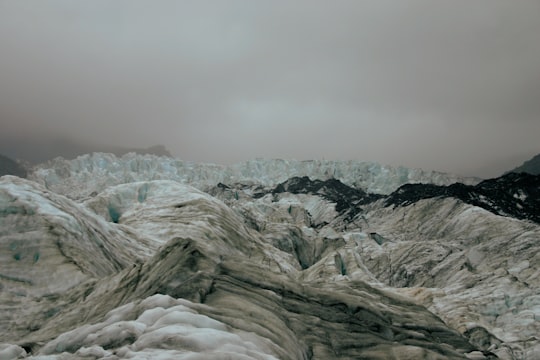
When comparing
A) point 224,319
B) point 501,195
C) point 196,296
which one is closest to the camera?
point 224,319

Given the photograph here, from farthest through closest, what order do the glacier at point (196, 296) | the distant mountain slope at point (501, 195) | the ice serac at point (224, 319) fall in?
the distant mountain slope at point (501, 195) → the glacier at point (196, 296) → the ice serac at point (224, 319)

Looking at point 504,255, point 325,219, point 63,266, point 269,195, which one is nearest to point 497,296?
point 504,255

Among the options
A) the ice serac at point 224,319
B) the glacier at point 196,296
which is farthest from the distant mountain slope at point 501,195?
the ice serac at point 224,319

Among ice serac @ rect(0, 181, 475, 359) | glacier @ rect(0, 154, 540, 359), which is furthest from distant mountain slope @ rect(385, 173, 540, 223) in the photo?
ice serac @ rect(0, 181, 475, 359)

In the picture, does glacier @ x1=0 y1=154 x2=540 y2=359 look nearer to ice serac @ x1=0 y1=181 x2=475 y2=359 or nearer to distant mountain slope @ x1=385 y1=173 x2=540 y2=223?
ice serac @ x1=0 y1=181 x2=475 y2=359

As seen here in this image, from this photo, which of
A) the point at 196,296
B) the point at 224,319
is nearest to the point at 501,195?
the point at 196,296

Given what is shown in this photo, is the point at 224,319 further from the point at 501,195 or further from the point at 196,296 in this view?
the point at 501,195

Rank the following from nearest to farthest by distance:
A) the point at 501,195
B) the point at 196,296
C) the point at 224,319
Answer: the point at 224,319, the point at 196,296, the point at 501,195

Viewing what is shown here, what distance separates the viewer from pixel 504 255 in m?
66.8

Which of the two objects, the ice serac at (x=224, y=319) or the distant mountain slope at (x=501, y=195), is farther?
the distant mountain slope at (x=501, y=195)

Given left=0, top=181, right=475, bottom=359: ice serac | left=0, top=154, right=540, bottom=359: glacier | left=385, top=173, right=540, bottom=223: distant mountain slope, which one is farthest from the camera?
left=385, top=173, right=540, bottom=223: distant mountain slope

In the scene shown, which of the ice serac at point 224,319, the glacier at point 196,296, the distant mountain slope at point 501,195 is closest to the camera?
the ice serac at point 224,319

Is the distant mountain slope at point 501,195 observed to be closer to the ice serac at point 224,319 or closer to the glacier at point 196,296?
the glacier at point 196,296

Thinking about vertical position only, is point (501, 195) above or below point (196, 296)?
below
